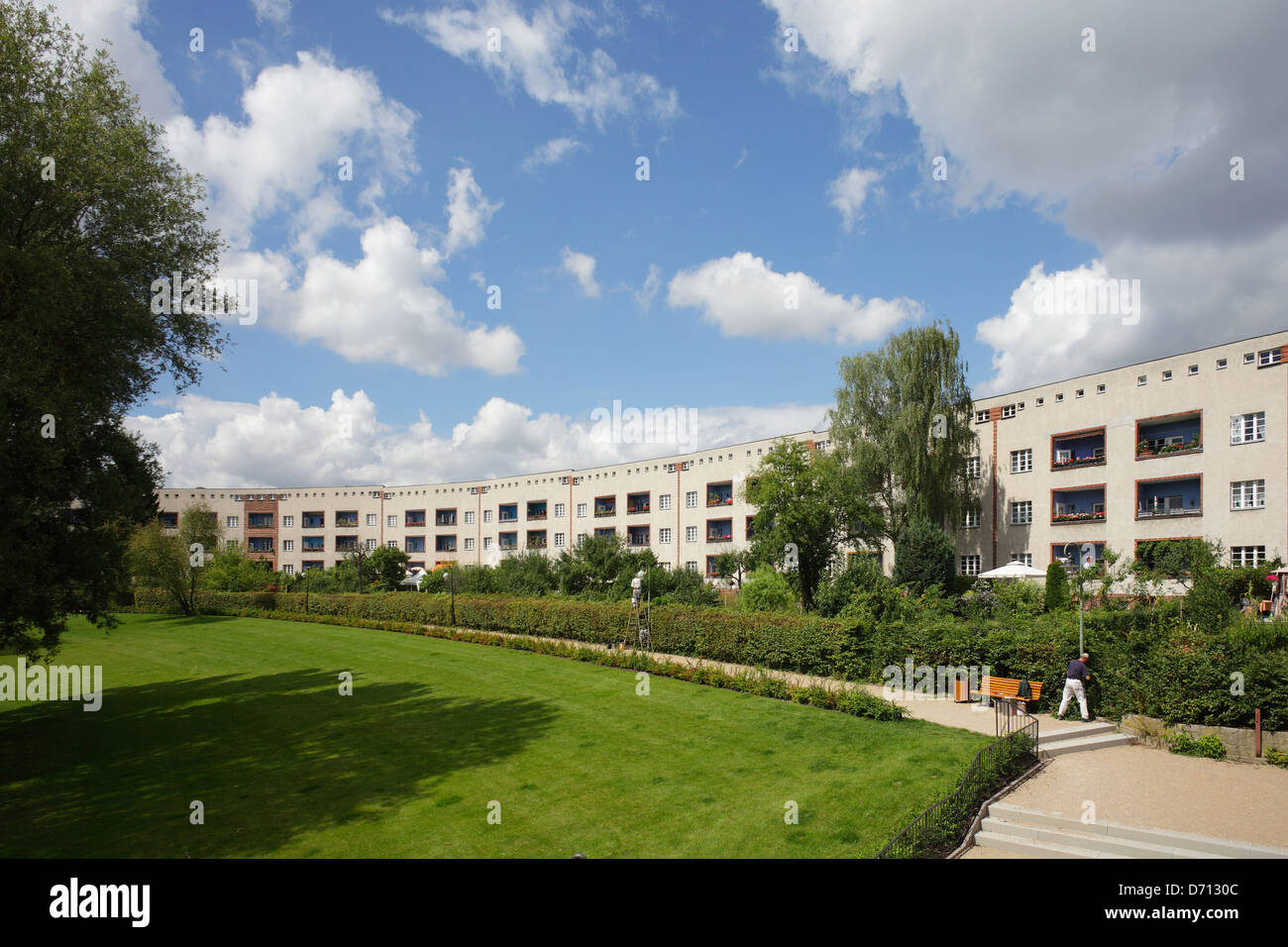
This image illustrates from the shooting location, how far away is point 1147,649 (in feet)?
46.2

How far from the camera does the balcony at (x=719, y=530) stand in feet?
164

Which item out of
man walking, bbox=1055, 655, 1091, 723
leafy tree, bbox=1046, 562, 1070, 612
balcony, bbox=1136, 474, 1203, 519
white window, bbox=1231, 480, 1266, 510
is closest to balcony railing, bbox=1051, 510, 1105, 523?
balcony, bbox=1136, 474, 1203, 519

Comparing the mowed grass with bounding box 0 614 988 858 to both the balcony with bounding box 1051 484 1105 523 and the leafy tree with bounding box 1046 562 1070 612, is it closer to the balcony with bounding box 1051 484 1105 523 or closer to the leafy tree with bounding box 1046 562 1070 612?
the leafy tree with bounding box 1046 562 1070 612

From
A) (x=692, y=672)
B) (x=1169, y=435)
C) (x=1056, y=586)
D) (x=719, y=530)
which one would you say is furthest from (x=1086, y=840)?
(x=719, y=530)

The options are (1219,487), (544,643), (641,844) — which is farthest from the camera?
(1219,487)

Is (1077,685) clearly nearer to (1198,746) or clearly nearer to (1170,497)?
(1198,746)

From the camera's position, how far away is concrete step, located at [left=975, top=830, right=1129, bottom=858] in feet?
29.1

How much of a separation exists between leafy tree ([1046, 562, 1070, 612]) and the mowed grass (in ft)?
62.3

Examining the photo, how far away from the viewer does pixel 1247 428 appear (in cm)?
2800

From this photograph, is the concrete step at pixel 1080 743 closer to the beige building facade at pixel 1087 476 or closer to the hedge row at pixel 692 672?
the hedge row at pixel 692 672

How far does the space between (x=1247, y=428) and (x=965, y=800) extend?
28610 mm
